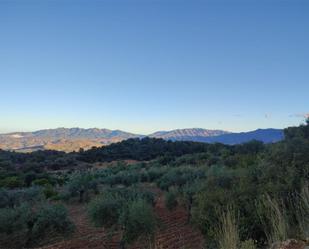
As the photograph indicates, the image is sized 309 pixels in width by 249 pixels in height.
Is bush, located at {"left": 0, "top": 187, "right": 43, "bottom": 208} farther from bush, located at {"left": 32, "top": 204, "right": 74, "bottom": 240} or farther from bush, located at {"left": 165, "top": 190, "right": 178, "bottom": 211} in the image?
bush, located at {"left": 165, "top": 190, "right": 178, "bottom": 211}

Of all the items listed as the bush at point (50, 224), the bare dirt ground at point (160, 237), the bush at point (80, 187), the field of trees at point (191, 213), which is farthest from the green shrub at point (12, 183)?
the bush at point (50, 224)

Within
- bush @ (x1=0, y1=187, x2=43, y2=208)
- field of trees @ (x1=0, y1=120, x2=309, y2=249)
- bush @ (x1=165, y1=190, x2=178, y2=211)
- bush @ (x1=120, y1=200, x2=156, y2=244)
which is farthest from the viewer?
bush @ (x1=0, y1=187, x2=43, y2=208)

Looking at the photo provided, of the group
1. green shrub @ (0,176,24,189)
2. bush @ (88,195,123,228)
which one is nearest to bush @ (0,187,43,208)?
bush @ (88,195,123,228)

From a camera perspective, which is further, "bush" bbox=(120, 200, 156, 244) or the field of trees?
"bush" bbox=(120, 200, 156, 244)

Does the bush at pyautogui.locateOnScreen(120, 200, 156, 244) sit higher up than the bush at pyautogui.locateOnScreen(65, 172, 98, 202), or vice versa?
the bush at pyautogui.locateOnScreen(120, 200, 156, 244)

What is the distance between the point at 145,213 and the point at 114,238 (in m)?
3.38

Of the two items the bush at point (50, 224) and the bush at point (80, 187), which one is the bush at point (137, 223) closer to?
the bush at point (50, 224)

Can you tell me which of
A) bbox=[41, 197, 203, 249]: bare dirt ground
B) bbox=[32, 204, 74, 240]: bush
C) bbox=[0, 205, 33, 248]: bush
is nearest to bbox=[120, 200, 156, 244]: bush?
bbox=[41, 197, 203, 249]: bare dirt ground

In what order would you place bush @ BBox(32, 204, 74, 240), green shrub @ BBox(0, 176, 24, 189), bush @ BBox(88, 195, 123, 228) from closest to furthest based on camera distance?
bush @ BBox(88, 195, 123, 228) < bush @ BBox(32, 204, 74, 240) < green shrub @ BBox(0, 176, 24, 189)

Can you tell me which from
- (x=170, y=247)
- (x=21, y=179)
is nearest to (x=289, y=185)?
(x=170, y=247)

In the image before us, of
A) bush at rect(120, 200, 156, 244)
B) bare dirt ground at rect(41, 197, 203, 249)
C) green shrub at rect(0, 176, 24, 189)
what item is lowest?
green shrub at rect(0, 176, 24, 189)

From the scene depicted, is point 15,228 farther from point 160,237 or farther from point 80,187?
point 80,187

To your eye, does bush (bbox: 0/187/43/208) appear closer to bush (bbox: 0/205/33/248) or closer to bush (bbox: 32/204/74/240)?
bush (bbox: 0/205/33/248)

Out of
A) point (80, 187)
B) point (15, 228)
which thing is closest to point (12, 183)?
point (80, 187)
